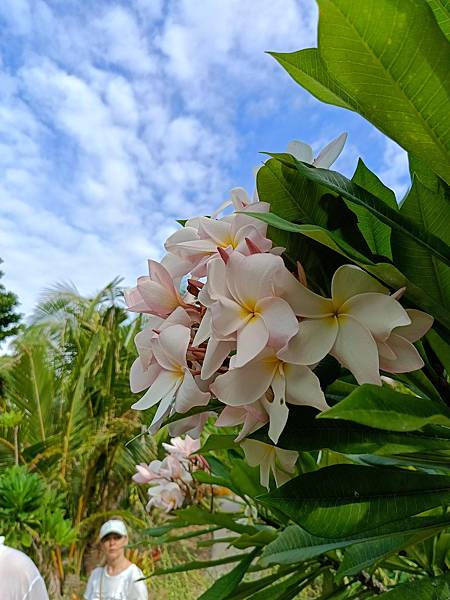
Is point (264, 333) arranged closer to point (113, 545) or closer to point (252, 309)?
point (252, 309)

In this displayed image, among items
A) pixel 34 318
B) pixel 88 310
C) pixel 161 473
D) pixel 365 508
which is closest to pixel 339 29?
pixel 365 508

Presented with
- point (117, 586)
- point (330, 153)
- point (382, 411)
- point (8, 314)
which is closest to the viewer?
point (382, 411)

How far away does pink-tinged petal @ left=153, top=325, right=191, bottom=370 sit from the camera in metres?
0.29

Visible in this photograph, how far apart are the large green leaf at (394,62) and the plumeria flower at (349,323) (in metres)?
0.07

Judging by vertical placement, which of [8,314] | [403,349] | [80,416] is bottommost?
[403,349]

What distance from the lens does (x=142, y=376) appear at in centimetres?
33

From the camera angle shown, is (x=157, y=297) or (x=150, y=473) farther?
(x=150, y=473)

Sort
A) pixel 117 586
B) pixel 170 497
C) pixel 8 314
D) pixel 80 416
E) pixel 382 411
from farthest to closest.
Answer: pixel 8 314
pixel 80 416
pixel 117 586
pixel 170 497
pixel 382 411

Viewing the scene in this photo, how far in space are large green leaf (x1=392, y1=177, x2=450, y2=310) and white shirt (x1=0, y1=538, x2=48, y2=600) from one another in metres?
1.24

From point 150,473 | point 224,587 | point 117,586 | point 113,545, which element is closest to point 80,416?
point 113,545

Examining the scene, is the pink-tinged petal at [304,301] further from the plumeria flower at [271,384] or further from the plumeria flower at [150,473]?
the plumeria flower at [150,473]

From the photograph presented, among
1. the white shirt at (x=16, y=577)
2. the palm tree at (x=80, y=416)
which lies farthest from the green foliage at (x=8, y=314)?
the white shirt at (x=16, y=577)

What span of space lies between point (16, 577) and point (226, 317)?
1.24 metres

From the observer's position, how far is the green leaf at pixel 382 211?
284 millimetres
